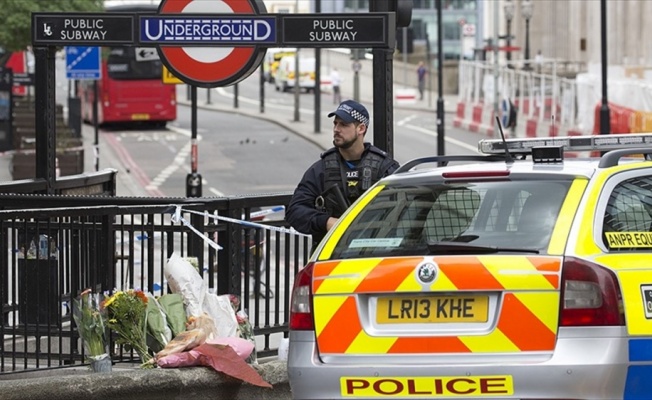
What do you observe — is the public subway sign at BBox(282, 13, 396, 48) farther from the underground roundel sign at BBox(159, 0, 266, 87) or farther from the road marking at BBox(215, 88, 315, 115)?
the road marking at BBox(215, 88, 315, 115)

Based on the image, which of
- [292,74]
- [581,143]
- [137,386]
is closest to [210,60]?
[137,386]

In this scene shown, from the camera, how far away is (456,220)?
21.9ft

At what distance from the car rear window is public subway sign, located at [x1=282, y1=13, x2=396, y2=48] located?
3269mm

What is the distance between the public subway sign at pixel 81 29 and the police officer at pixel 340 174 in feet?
6.89

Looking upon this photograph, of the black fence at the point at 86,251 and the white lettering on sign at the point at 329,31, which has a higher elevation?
the white lettering on sign at the point at 329,31

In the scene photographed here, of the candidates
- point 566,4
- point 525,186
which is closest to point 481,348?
point 525,186

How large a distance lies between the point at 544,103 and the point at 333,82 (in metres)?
23.6

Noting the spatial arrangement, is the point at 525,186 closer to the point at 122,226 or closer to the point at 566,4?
the point at 122,226

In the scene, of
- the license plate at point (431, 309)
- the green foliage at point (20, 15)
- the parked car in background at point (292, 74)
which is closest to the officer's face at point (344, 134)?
the license plate at point (431, 309)

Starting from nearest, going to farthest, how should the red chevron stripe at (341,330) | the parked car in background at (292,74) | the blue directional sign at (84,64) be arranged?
the red chevron stripe at (341,330), the blue directional sign at (84,64), the parked car in background at (292,74)

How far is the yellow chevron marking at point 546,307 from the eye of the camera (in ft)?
20.2

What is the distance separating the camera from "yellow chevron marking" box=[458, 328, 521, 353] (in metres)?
6.22

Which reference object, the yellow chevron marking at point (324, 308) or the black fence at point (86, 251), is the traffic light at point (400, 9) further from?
the yellow chevron marking at point (324, 308)

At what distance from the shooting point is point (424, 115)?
6469cm
